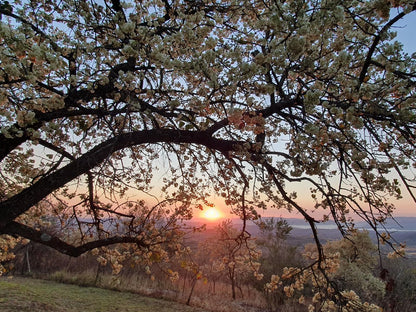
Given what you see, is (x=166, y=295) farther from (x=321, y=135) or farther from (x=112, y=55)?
(x=321, y=135)

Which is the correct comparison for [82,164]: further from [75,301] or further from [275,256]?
[275,256]

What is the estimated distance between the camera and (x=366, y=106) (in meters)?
2.28

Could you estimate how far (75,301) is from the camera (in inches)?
410

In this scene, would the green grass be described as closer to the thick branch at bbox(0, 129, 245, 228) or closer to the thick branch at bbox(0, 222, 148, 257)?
the thick branch at bbox(0, 222, 148, 257)

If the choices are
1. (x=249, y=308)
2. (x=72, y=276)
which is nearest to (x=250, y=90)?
(x=249, y=308)

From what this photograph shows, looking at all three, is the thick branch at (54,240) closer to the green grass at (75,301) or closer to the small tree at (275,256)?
the green grass at (75,301)

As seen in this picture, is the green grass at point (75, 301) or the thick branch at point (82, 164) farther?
the green grass at point (75, 301)

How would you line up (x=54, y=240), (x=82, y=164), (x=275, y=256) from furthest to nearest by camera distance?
1. (x=275, y=256)
2. (x=54, y=240)
3. (x=82, y=164)

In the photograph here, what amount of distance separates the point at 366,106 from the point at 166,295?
1290 centimetres

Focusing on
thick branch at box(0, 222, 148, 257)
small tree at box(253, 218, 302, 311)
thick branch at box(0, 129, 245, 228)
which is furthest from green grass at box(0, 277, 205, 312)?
thick branch at box(0, 129, 245, 228)

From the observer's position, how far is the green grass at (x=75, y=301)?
901cm

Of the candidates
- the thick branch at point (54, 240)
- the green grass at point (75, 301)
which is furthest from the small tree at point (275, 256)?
the thick branch at point (54, 240)

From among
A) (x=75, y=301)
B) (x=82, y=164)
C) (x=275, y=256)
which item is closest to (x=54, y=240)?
(x=82, y=164)

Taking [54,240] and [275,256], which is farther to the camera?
[275,256]
